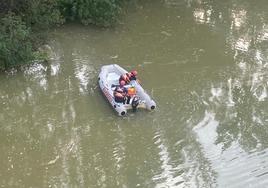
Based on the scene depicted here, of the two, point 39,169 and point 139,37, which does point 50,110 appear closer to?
point 39,169

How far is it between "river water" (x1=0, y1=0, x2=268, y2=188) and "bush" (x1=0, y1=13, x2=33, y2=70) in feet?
1.18

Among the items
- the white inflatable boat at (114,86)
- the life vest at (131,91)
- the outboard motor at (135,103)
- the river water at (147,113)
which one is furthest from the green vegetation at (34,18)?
the outboard motor at (135,103)

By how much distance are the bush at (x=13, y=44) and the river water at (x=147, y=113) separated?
0.36 metres

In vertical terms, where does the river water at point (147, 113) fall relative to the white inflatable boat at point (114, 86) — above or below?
below

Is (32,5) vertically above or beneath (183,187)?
above

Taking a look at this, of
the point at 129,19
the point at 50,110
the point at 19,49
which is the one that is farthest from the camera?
the point at 129,19

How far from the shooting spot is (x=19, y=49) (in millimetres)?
12891

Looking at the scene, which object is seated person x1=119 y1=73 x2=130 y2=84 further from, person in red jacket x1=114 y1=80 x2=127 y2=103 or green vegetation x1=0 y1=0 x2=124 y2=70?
green vegetation x1=0 y1=0 x2=124 y2=70

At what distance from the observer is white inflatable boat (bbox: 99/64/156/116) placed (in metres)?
11.4

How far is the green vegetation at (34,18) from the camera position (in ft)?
42.1

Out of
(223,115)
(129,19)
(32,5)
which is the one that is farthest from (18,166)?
(129,19)

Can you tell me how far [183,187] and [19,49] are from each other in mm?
5817

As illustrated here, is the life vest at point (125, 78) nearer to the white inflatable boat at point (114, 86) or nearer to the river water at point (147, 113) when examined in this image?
the white inflatable boat at point (114, 86)

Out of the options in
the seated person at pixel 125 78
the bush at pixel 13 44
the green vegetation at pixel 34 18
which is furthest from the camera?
the green vegetation at pixel 34 18
